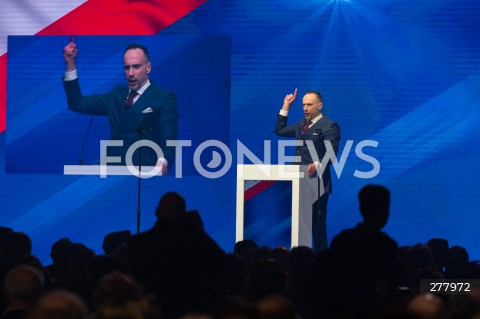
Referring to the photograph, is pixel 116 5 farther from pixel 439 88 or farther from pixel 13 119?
pixel 439 88

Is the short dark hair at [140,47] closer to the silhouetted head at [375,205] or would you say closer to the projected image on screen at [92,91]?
the projected image on screen at [92,91]

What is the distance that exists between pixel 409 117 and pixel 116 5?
3280 mm

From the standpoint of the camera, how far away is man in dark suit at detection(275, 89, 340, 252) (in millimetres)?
9500

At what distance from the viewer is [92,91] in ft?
33.0

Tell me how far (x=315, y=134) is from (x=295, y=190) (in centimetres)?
95

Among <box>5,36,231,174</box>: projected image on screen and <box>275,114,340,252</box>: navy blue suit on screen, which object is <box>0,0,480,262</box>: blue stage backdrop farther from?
<box>275,114,340,252</box>: navy blue suit on screen

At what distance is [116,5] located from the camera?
10.1 meters

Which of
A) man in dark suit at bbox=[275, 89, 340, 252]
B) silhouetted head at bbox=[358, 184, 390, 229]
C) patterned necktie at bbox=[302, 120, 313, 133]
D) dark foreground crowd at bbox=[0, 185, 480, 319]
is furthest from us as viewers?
patterned necktie at bbox=[302, 120, 313, 133]

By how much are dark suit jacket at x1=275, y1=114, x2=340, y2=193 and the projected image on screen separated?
613 mm

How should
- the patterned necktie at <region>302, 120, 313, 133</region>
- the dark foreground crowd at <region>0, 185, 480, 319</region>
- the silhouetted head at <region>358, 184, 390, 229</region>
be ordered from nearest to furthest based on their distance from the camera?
the dark foreground crowd at <region>0, 185, 480, 319</region>, the silhouetted head at <region>358, 184, 390, 229</region>, the patterned necktie at <region>302, 120, 313, 133</region>

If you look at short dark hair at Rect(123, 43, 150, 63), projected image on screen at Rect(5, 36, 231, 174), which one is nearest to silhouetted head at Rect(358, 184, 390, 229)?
projected image on screen at Rect(5, 36, 231, 174)

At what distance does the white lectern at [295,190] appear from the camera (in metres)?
8.73

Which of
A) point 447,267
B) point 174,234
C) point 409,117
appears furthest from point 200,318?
point 409,117

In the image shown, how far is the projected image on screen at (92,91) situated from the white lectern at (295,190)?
1.01 metres
